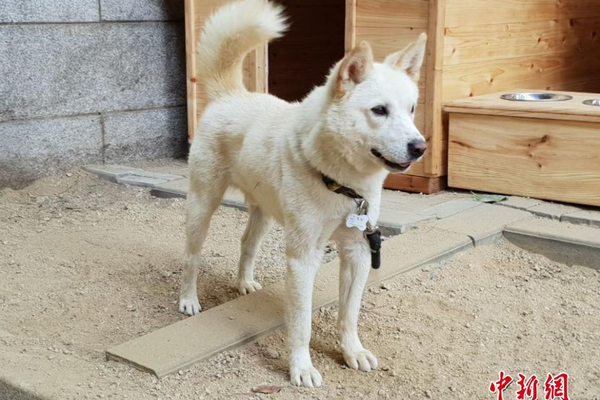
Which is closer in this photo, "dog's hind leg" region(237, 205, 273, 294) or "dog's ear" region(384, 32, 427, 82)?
"dog's ear" region(384, 32, 427, 82)

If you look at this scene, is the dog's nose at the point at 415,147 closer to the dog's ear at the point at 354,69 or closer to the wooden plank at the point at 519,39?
the dog's ear at the point at 354,69

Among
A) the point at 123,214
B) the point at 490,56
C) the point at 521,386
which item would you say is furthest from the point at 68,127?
the point at 521,386

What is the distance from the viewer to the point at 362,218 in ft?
8.89

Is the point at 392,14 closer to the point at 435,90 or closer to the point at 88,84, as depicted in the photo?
the point at 435,90

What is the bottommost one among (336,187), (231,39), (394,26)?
(336,187)

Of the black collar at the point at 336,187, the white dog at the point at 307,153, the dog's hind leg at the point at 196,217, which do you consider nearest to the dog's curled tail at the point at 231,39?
the white dog at the point at 307,153

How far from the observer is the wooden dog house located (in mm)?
4684

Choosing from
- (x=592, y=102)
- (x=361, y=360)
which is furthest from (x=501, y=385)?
(x=592, y=102)

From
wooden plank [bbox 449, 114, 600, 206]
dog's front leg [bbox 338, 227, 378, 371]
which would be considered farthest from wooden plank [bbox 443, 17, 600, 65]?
dog's front leg [bbox 338, 227, 378, 371]

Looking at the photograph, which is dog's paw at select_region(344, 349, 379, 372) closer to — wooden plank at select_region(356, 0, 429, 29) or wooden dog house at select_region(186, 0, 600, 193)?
wooden dog house at select_region(186, 0, 600, 193)

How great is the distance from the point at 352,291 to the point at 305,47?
458 centimetres

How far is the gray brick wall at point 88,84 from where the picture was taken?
17.0 ft

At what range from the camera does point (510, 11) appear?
5191 mm

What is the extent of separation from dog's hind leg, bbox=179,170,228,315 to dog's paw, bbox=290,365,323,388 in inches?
31.1
